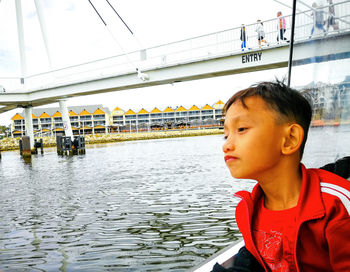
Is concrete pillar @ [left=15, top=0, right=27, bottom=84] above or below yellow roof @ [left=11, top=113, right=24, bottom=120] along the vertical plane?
above

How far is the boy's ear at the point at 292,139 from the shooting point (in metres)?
1.04

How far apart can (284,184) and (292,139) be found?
16cm

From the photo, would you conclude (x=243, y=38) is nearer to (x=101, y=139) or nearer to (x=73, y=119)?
(x=101, y=139)

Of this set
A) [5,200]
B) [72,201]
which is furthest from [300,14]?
[5,200]

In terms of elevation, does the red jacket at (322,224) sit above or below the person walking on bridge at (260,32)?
below

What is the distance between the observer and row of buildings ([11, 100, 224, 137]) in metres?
93.6

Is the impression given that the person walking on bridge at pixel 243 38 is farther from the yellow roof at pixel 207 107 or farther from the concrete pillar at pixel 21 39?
the yellow roof at pixel 207 107

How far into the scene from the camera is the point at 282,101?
1.06m

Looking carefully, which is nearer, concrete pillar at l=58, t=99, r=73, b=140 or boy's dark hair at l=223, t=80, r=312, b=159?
boy's dark hair at l=223, t=80, r=312, b=159

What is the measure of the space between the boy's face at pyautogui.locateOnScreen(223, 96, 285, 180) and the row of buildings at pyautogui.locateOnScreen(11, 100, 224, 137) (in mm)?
88189

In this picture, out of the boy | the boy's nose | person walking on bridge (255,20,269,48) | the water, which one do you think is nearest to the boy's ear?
the boy

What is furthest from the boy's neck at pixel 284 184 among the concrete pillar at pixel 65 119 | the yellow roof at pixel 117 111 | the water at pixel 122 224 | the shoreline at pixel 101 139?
the yellow roof at pixel 117 111

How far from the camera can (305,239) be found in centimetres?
99

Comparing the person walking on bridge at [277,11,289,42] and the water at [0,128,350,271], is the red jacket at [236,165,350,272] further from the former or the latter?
the person walking on bridge at [277,11,289,42]
